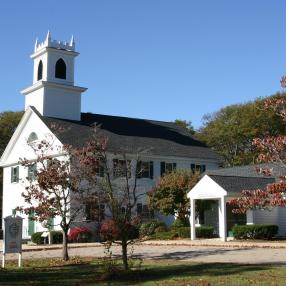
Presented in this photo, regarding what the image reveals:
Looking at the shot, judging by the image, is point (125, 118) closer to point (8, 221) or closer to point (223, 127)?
point (223, 127)

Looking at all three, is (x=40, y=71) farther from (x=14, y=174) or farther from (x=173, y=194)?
(x=173, y=194)

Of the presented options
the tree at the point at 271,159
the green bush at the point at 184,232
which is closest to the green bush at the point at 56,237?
the green bush at the point at 184,232

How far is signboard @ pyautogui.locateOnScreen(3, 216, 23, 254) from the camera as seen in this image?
19.4 metres

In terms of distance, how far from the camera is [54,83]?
1690 inches

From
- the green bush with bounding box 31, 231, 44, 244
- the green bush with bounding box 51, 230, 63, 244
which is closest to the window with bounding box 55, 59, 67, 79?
the green bush with bounding box 31, 231, 44, 244

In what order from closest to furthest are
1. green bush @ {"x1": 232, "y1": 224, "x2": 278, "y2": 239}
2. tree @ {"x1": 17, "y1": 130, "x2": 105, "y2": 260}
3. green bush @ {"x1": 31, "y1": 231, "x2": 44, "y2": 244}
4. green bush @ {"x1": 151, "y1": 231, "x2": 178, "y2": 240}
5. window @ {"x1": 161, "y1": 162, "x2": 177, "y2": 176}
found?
tree @ {"x1": 17, "y1": 130, "x2": 105, "y2": 260} < green bush @ {"x1": 232, "y1": 224, "x2": 278, "y2": 239} < green bush @ {"x1": 151, "y1": 231, "x2": 178, "y2": 240} < green bush @ {"x1": 31, "y1": 231, "x2": 44, "y2": 244} < window @ {"x1": 161, "y1": 162, "x2": 177, "y2": 176}

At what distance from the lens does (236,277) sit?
45.5 ft

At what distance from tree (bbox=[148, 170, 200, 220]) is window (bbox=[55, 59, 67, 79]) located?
517 inches

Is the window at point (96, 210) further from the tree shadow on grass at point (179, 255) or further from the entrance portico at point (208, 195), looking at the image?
the entrance portico at point (208, 195)

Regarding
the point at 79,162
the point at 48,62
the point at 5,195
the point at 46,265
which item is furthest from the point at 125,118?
the point at 46,265

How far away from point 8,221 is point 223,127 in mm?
38967

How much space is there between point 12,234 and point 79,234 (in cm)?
1635

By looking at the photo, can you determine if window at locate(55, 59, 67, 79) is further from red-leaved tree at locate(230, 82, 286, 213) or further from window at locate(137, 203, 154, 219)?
red-leaved tree at locate(230, 82, 286, 213)

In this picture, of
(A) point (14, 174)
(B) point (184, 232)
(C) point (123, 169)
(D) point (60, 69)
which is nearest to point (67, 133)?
(D) point (60, 69)
